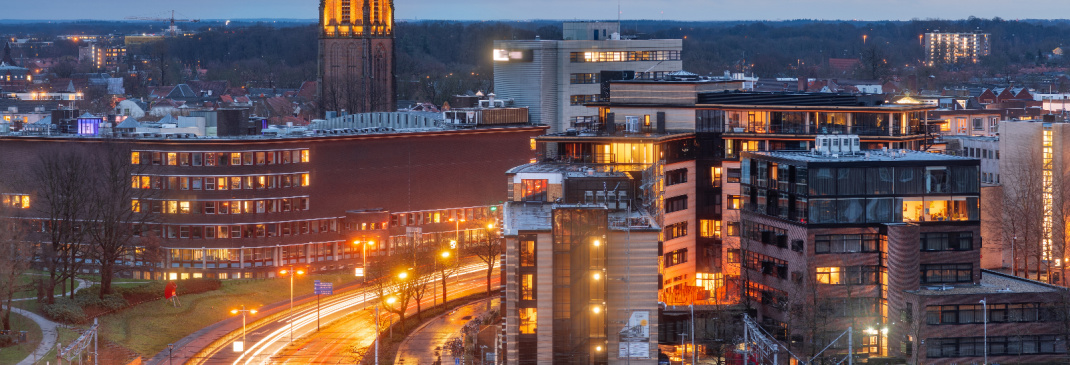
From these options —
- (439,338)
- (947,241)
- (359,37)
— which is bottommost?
(439,338)

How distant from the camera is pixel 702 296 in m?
104

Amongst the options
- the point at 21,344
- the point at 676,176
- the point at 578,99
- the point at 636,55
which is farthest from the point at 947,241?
the point at 578,99

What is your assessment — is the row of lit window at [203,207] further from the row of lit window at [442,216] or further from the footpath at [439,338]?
the footpath at [439,338]

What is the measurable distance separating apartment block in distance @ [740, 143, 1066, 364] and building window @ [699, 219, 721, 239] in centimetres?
1296

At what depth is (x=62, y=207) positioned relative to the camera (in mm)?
107562

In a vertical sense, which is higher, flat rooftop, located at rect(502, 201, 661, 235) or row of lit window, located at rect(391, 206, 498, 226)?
flat rooftop, located at rect(502, 201, 661, 235)

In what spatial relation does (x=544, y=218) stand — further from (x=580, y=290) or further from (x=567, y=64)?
(x=567, y=64)

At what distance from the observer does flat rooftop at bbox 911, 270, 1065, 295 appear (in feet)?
276

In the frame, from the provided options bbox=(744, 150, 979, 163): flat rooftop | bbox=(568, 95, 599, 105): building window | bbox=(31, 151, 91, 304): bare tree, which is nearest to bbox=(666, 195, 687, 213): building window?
bbox=(744, 150, 979, 163): flat rooftop

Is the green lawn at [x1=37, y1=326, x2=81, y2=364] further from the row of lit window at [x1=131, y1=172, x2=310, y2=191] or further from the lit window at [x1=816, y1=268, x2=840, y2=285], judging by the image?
the lit window at [x1=816, y1=268, x2=840, y2=285]

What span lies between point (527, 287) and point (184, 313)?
3544 centimetres

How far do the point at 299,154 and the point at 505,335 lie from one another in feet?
158

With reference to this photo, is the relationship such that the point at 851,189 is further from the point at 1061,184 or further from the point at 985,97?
the point at 985,97

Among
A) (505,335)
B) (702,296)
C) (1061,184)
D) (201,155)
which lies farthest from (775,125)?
(201,155)
